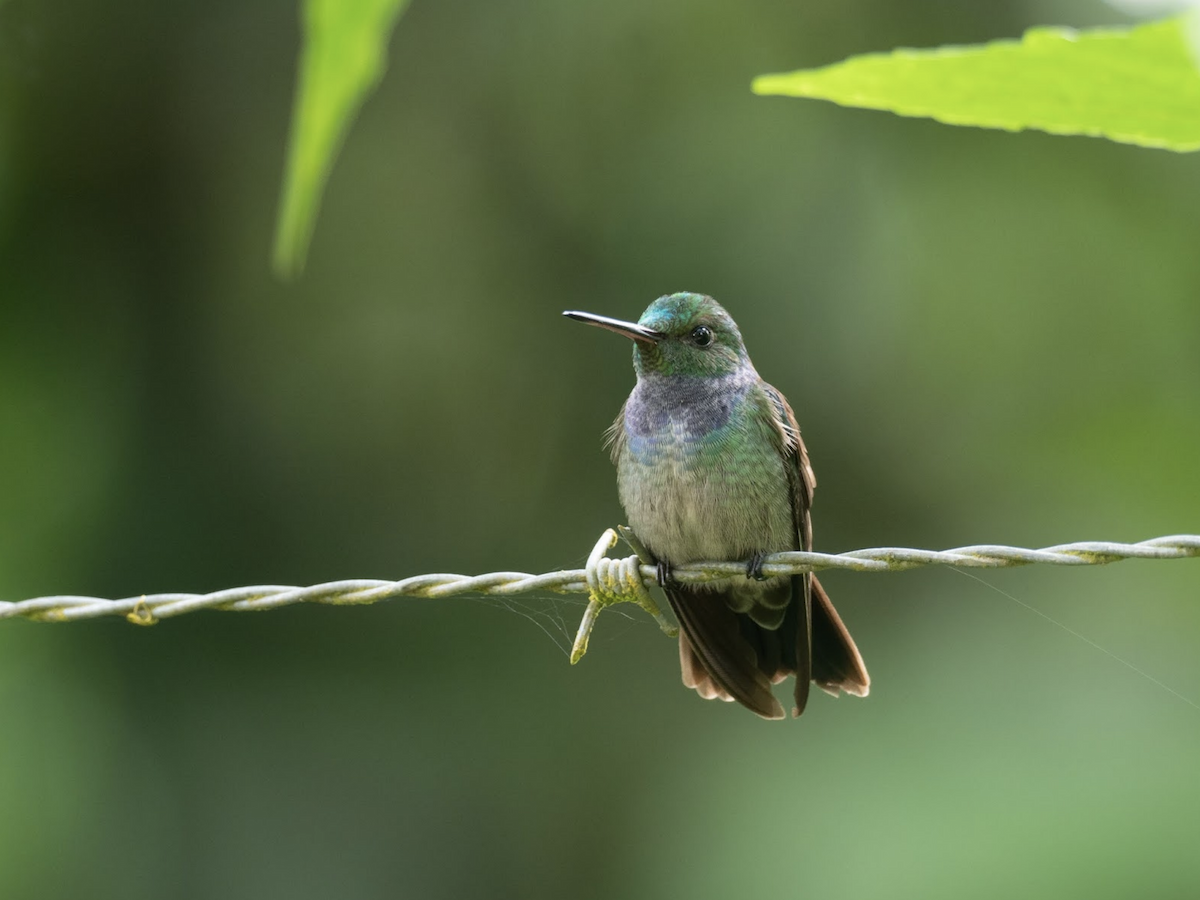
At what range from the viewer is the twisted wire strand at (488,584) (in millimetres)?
2836

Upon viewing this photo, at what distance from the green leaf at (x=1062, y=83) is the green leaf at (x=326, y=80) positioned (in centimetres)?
19

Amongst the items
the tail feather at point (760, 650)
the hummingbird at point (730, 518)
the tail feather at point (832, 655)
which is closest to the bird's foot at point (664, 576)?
the hummingbird at point (730, 518)

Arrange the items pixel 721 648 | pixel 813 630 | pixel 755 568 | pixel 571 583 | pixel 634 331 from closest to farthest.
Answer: pixel 571 583
pixel 755 568
pixel 813 630
pixel 721 648
pixel 634 331

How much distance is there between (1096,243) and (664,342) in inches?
309

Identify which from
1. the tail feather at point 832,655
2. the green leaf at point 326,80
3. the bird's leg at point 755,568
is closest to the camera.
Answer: the green leaf at point 326,80

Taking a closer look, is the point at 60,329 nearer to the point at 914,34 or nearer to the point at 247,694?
the point at 247,694

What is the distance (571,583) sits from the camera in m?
3.53

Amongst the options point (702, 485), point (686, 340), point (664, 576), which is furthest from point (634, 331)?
point (664, 576)

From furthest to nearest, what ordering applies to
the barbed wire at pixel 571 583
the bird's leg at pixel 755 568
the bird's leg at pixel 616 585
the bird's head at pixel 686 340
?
the bird's head at pixel 686 340 → the bird's leg at pixel 755 568 → the bird's leg at pixel 616 585 → the barbed wire at pixel 571 583

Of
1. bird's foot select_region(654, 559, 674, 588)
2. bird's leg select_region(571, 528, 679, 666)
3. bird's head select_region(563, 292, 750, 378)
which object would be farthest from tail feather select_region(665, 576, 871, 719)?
bird's head select_region(563, 292, 750, 378)

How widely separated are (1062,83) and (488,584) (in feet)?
9.60

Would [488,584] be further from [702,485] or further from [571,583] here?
[702,485]

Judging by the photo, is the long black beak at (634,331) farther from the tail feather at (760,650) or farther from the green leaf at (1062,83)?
the green leaf at (1062,83)

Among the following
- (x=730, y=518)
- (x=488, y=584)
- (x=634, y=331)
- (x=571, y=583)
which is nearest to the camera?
(x=488, y=584)
